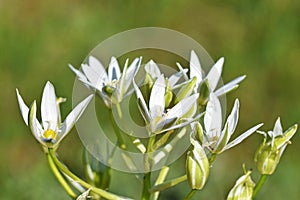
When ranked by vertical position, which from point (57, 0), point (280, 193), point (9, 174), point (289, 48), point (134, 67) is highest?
point (57, 0)

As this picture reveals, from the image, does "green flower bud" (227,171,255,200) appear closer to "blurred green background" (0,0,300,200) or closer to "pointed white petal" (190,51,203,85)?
"pointed white petal" (190,51,203,85)

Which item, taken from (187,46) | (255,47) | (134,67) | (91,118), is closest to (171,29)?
(187,46)

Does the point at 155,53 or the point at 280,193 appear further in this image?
the point at 155,53

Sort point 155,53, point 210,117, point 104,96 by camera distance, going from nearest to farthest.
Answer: point 210,117
point 104,96
point 155,53

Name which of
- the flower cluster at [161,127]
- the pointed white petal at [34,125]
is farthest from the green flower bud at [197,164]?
the pointed white petal at [34,125]

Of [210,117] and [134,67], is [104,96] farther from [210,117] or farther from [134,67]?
[210,117]

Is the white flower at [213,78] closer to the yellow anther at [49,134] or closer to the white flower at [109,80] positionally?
the white flower at [109,80]
